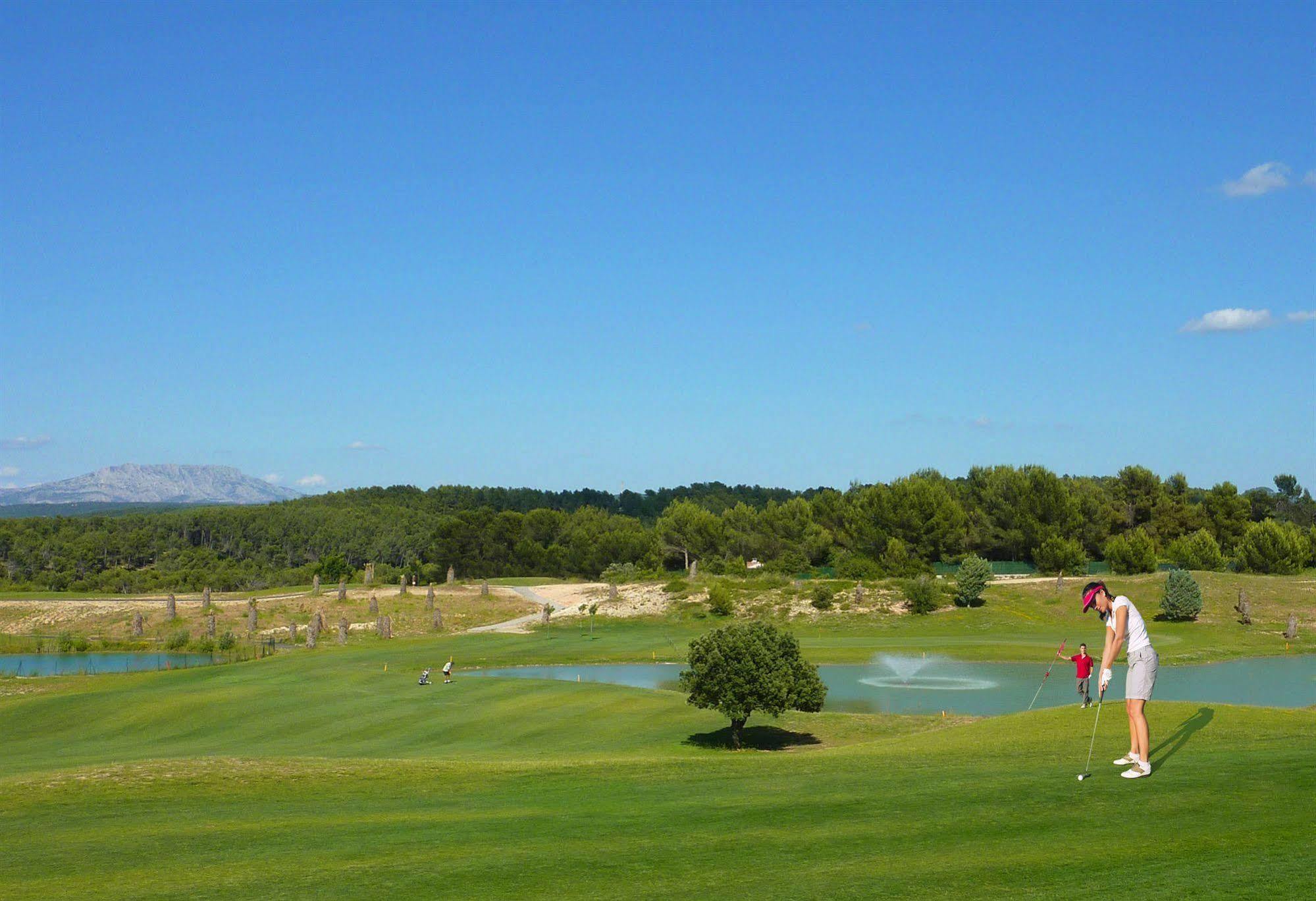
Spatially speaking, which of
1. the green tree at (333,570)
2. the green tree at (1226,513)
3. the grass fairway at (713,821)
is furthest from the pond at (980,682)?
the green tree at (333,570)

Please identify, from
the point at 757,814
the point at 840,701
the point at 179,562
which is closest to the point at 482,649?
the point at 840,701

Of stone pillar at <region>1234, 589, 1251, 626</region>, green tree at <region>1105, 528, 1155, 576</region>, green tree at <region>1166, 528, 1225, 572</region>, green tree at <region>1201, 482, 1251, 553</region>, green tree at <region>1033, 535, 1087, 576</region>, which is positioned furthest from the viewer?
green tree at <region>1201, 482, 1251, 553</region>

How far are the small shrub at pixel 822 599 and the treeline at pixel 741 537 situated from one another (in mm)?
16184

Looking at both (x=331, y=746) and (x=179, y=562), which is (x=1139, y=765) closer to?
(x=331, y=746)

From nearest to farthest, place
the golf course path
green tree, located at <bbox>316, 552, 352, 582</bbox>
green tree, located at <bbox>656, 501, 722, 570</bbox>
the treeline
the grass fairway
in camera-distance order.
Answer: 1. the grass fairway
2. the golf course path
3. the treeline
4. green tree, located at <bbox>316, 552, 352, 582</bbox>
5. green tree, located at <bbox>656, 501, 722, 570</bbox>

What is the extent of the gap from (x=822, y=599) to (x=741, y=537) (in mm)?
45826

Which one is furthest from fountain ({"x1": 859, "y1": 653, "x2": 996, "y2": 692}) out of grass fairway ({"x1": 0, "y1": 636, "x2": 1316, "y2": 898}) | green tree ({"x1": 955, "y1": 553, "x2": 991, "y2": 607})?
grass fairway ({"x1": 0, "y1": 636, "x2": 1316, "y2": 898})

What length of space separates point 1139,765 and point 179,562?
542 feet

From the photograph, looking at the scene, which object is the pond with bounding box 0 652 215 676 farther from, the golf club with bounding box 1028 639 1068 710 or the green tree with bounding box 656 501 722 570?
the green tree with bounding box 656 501 722 570

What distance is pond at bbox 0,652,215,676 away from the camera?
7181 centimetres

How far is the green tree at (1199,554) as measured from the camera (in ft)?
336

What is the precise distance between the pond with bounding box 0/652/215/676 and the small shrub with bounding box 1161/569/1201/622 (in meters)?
66.4

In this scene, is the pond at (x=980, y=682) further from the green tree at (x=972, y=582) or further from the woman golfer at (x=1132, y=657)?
the woman golfer at (x=1132, y=657)

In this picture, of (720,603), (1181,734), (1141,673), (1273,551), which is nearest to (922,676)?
(720,603)
